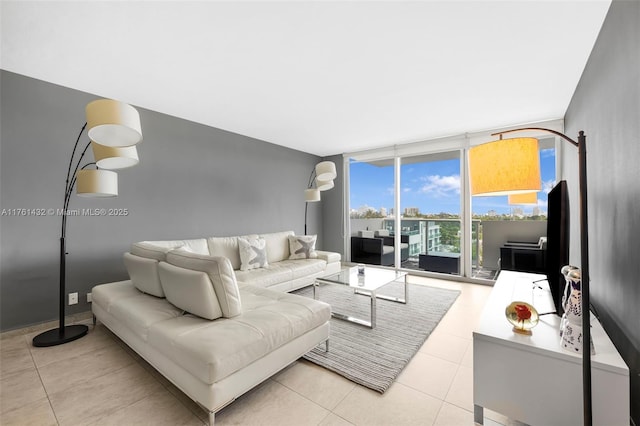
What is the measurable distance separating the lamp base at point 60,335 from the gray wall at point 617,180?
4.00m

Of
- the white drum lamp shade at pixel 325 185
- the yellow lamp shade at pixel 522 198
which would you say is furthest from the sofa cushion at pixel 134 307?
the yellow lamp shade at pixel 522 198

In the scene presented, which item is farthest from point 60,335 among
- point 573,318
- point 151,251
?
point 573,318

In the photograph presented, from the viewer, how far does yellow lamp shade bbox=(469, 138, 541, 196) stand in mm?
1655

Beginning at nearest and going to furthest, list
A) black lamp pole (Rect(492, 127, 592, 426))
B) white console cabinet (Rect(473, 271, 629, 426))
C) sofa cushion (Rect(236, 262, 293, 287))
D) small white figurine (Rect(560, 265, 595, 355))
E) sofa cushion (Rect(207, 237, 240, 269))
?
black lamp pole (Rect(492, 127, 592, 426)) → white console cabinet (Rect(473, 271, 629, 426)) → small white figurine (Rect(560, 265, 595, 355)) → sofa cushion (Rect(236, 262, 293, 287)) → sofa cushion (Rect(207, 237, 240, 269))

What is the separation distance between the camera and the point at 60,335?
2.45 meters

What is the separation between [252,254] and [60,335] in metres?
2.02

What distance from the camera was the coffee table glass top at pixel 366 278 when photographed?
3.00m

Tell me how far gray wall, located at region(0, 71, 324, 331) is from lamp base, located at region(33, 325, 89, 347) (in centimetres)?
34

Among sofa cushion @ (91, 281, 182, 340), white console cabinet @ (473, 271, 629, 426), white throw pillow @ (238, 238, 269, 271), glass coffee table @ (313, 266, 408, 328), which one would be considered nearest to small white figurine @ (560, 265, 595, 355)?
white console cabinet @ (473, 271, 629, 426)

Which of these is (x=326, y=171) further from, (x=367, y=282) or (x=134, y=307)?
(x=134, y=307)

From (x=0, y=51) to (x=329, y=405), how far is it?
12.5ft

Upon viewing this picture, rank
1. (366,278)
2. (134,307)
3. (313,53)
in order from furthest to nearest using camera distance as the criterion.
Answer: (366,278), (313,53), (134,307)

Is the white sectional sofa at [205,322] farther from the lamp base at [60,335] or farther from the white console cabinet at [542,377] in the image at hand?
the white console cabinet at [542,377]

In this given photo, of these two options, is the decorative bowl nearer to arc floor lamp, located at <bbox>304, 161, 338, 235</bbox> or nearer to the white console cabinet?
the white console cabinet
